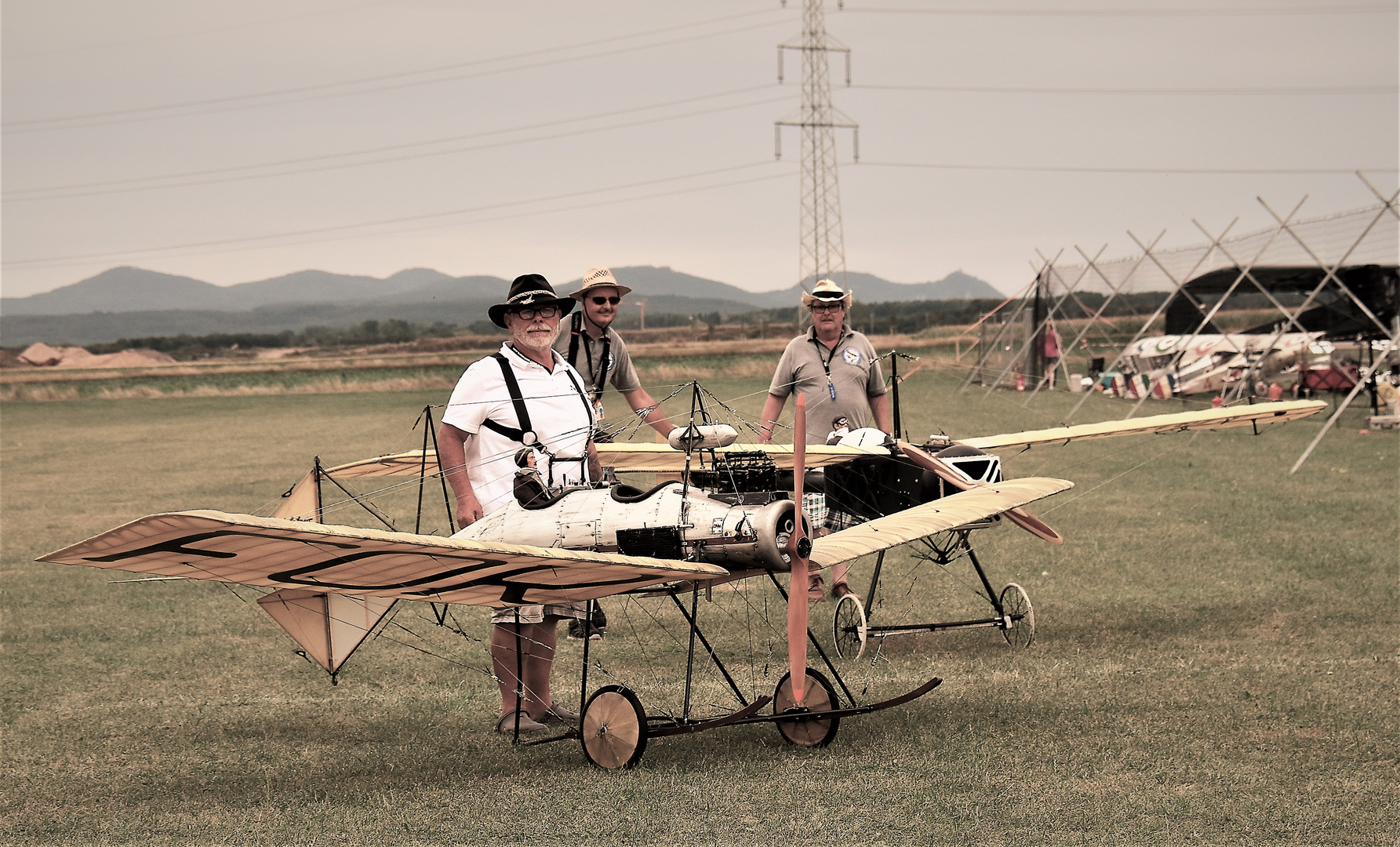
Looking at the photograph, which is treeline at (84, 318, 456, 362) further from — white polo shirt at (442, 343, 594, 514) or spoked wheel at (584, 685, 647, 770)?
spoked wheel at (584, 685, 647, 770)

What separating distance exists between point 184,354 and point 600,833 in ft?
350

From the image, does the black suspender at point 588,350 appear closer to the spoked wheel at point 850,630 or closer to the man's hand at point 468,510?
the man's hand at point 468,510

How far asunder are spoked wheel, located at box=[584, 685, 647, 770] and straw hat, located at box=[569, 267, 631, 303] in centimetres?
294

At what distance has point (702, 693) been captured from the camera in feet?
22.8

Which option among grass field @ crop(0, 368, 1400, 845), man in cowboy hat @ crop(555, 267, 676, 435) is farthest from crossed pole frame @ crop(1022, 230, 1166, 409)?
man in cowboy hat @ crop(555, 267, 676, 435)

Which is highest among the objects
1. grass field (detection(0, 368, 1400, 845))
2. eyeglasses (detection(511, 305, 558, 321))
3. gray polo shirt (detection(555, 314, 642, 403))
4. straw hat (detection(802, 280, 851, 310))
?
straw hat (detection(802, 280, 851, 310))

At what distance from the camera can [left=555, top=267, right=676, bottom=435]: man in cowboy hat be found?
7.70 meters

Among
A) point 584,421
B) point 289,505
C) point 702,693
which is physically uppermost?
point 584,421

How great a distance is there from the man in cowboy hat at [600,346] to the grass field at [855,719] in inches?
68.2

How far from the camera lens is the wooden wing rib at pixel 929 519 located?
5656 millimetres

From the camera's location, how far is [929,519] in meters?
6.20

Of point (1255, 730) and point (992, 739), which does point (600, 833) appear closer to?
point (992, 739)

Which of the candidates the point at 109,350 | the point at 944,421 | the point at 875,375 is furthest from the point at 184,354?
the point at 875,375

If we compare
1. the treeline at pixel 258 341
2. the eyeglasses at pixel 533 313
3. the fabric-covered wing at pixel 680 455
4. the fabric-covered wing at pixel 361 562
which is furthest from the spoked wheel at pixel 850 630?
the treeline at pixel 258 341
